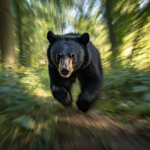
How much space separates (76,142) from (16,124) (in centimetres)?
88

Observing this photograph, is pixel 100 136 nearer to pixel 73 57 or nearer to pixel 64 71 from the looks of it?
pixel 64 71

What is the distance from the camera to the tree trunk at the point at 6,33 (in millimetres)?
3293

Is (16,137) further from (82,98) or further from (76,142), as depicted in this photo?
(82,98)

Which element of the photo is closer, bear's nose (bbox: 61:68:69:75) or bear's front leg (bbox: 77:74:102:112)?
bear's nose (bbox: 61:68:69:75)

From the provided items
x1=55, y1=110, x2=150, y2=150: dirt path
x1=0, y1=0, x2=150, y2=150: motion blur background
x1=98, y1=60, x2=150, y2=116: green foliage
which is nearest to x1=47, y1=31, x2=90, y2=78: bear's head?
x1=0, y1=0, x2=150, y2=150: motion blur background

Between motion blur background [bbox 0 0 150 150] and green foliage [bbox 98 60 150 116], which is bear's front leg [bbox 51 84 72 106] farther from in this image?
green foliage [bbox 98 60 150 116]

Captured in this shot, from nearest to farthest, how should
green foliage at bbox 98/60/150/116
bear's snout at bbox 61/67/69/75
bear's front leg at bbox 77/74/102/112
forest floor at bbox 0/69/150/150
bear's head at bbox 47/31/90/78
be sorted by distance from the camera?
forest floor at bbox 0/69/150/150
green foliage at bbox 98/60/150/116
bear's snout at bbox 61/67/69/75
bear's head at bbox 47/31/90/78
bear's front leg at bbox 77/74/102/112

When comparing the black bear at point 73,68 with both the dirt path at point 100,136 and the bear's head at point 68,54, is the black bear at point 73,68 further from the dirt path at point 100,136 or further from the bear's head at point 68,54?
the dirt path at point 100,136

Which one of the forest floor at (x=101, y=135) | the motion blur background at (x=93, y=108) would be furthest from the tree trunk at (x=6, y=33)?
the forest floor at (x=101, y=135)

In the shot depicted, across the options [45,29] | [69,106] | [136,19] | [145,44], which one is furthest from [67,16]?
[69,106]

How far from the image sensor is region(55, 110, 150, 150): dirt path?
153 cm

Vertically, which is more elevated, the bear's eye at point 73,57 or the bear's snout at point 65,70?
the bear's eye at point 73,57

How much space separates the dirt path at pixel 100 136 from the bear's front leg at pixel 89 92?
1.42ft

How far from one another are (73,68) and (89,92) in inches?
26.5
